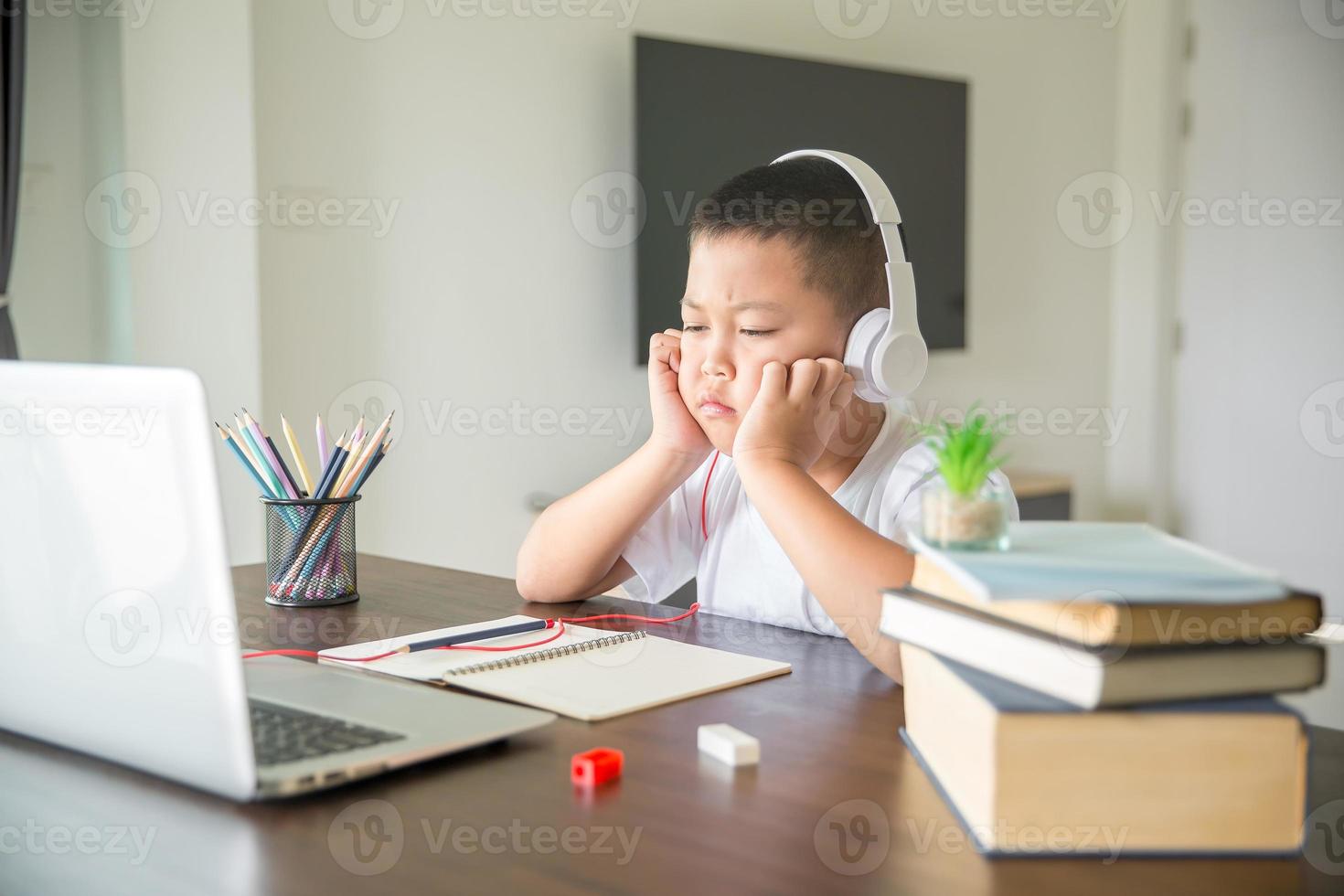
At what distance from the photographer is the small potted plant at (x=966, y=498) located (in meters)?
0.72

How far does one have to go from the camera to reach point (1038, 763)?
0.64m

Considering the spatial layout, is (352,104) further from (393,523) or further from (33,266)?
(393,523)

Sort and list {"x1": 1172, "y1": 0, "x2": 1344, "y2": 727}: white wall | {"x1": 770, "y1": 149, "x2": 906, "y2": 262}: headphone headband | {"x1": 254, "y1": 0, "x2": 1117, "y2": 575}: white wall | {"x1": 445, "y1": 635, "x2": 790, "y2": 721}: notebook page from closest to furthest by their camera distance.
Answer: {"x1": 445, "y1": 635, "x2": 790, "y2": 721}: notebook page < {"x1": 770, "y1": 149, "x2": 906, "y2": 262}: headphone headband < {"x1": 254, "y1": 0, "x2": 1117, "y2": 575}: white wall < {"x1": 1172, "y1": 0, "x2": 1344, "y2": 727}: white wall

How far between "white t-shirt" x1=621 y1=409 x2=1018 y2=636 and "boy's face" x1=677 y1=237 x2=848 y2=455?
155 mm

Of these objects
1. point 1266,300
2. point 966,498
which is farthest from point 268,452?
point 1266,300

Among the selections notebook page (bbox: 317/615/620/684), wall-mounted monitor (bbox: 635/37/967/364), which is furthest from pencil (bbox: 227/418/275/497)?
wall-mounted monitor (bbox: 635/37/967/364)

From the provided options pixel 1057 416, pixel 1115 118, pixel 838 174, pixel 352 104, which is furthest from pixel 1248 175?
pixel 838 174

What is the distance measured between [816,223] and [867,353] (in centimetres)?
17

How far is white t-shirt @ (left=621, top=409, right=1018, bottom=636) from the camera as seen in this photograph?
1364mm

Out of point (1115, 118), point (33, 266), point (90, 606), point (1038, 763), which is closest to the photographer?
point (1038, 763)

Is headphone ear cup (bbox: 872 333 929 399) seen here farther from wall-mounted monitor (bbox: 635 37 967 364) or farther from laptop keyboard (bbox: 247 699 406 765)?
wall-mounted monitor (bbox: 635 37 967 364)

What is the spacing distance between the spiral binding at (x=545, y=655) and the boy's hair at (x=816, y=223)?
0.44 metres

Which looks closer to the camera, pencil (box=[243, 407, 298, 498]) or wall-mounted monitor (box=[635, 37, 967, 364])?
pencil (box=[243, 407, 298, 498])

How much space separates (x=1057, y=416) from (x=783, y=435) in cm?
329
